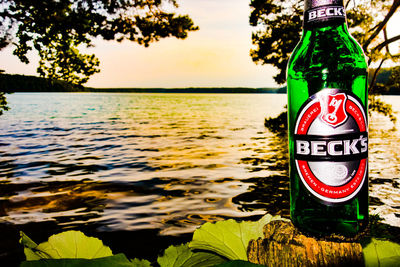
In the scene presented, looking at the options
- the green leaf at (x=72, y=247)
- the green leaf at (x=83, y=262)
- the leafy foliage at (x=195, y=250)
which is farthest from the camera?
the green leaf at (x=72, y=247)

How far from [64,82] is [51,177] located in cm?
383

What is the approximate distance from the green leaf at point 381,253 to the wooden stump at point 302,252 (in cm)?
2

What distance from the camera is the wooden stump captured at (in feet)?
2.51

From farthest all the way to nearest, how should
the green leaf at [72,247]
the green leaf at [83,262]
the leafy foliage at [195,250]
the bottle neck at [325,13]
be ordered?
1. the bottle neck at [325,13]
2. the green leaf at [72,247]
3. the leafy foliage at [195,250]
4. the green leaf at [83,262]

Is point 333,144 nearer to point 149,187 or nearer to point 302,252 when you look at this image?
point 302,252

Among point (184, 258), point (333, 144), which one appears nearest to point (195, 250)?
point (184, 258)

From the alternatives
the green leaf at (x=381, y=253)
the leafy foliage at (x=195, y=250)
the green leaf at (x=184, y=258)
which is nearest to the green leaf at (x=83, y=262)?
the leafy foliage at (x=195, y=250)

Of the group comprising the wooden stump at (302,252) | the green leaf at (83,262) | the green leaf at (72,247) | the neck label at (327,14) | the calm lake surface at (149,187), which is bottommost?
the calm lake surface at (149,187)

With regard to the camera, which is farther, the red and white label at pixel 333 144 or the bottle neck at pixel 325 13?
the bottle neck at pixel 325 13

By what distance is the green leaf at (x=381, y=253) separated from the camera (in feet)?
2.27

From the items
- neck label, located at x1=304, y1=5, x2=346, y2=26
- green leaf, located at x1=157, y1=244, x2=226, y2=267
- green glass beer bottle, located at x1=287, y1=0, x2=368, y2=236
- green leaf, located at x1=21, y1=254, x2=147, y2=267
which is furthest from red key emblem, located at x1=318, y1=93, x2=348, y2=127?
green leaf, located at x1=21, y1=254, x2=147, y2=267

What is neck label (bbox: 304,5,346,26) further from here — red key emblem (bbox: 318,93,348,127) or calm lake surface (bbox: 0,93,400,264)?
calm lake surface (bbox: 0,93,400,264)

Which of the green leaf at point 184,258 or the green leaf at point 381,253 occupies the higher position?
the green leaf at point 381,253

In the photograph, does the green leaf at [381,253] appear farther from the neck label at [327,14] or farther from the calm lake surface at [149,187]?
the calm lake surface at [149,187]
